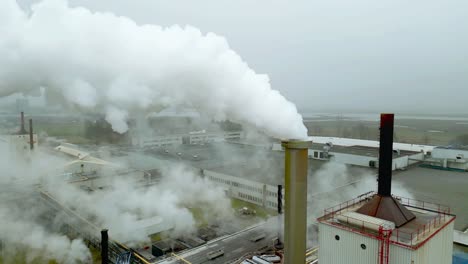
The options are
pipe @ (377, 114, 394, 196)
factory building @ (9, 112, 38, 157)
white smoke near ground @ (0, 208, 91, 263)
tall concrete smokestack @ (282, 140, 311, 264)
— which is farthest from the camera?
factory building @ (9, 112, 38, 157)

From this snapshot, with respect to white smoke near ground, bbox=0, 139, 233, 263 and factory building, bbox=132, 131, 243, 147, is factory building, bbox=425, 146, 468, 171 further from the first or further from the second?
factory building, bbox=132, 131, 243, 147

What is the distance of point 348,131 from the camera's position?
147 ft

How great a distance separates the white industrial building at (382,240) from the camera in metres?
7.67

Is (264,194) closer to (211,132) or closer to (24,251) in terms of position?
(24,251)

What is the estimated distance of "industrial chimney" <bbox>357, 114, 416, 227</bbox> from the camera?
8.72 meters

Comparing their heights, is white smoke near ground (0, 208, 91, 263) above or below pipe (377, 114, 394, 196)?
below

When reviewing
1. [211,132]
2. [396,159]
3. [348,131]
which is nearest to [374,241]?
[396,159]

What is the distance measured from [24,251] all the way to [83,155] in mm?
13509

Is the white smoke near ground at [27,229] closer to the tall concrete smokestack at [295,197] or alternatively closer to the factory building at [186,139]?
the factory building at [186,139]

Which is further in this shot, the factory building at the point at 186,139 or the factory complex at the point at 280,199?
the factory building at the point at 186,139

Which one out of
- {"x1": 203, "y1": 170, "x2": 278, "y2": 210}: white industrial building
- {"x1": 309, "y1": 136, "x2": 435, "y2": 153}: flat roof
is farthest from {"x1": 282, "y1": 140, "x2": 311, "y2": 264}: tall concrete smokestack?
{"x1": 309, "y1": 136, "x2": 435, "y2": 153}: flat roof

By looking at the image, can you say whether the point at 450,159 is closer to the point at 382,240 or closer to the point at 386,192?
the point at 386,192

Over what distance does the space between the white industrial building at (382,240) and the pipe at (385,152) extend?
1.05 metres

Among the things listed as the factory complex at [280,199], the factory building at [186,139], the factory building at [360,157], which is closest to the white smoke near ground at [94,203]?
the factory complex at [280,199]
